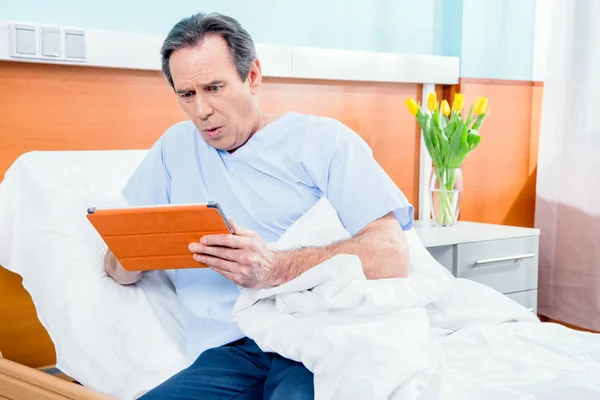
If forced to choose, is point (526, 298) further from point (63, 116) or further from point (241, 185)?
point (63, 116)

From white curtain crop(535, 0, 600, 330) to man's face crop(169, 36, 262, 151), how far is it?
1.63m

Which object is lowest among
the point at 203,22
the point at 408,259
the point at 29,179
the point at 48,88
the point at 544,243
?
the point at 544,243

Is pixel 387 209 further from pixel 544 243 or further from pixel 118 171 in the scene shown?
pixel 544 243

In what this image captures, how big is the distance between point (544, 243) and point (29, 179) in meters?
2.03

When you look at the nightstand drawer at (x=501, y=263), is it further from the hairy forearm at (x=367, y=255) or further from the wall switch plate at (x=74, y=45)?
the wall switch plate at (x=74, y=45)

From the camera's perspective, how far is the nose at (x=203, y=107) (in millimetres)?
1593

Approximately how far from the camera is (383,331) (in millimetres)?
1280

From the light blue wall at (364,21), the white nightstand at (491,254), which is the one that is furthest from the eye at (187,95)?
the white nightstand at (491,254)

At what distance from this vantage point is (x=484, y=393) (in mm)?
1197

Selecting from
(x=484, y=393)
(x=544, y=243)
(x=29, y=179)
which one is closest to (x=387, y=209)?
(x=484, y=393)

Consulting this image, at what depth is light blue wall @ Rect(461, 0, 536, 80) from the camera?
2.98 meters

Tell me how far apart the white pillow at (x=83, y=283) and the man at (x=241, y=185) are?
6cm

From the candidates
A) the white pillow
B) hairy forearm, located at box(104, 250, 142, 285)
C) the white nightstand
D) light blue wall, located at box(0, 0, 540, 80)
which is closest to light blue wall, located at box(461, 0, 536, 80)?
light blue wall, located at box(0, 0, 540, 80)

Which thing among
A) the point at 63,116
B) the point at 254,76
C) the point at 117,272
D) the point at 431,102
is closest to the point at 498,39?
the point at 431,102
